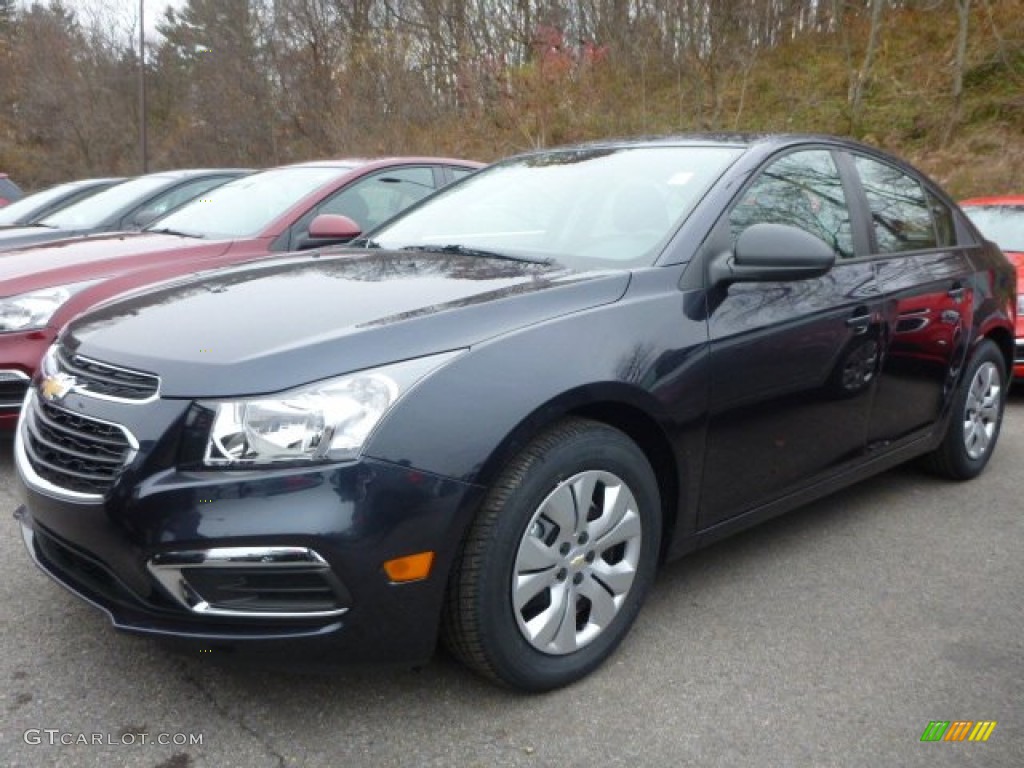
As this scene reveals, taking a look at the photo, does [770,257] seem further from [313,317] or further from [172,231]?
[172,231]

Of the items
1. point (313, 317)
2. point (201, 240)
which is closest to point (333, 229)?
point (201, 240)

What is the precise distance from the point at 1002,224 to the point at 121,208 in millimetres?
6982

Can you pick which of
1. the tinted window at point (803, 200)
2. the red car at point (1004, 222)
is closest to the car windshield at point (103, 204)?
the tinted window at point (803, 200)

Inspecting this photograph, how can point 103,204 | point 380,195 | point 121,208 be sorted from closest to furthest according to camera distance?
point 380,195, point 121,208, point 103,204

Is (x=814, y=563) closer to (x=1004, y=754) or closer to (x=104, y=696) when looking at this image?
(x=1004, y=754)

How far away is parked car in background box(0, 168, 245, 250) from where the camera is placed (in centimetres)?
654

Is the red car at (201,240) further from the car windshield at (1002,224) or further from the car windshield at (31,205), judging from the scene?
the car windshield at (1002,224)

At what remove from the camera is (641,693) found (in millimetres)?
2492

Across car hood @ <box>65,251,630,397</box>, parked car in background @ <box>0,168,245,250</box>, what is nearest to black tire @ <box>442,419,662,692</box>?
car hood @ <box>65,251,630,397</box>

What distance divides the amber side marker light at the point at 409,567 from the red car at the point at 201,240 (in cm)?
223

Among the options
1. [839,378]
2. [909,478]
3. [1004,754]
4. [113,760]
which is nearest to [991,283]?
[909,478]

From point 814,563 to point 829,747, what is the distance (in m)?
1.21

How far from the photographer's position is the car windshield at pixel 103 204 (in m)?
6.99

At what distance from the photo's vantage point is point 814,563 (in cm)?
339
